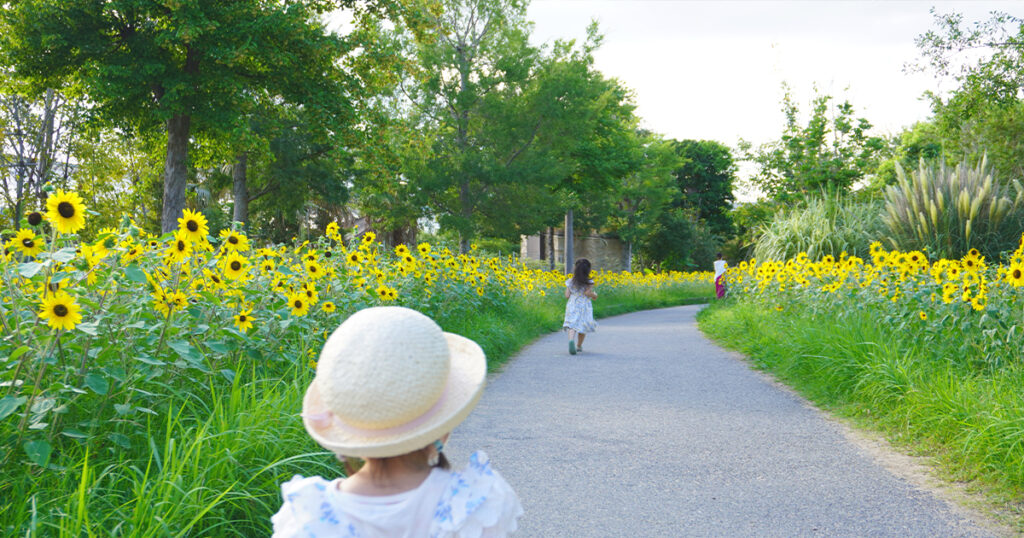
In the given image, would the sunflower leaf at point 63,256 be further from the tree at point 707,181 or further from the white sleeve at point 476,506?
the tree at point 707,181

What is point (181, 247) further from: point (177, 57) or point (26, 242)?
point (177, 57)

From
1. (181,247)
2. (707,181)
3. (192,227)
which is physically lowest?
(181,247)

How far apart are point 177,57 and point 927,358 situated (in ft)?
51.6

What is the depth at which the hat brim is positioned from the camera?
154cm

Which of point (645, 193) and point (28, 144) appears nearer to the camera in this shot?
point (28, 144)

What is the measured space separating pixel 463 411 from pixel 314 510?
395 mm

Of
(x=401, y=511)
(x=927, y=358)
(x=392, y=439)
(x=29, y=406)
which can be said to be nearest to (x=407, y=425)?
(x=392, y=439)

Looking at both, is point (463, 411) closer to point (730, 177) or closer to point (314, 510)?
point (314, 510)

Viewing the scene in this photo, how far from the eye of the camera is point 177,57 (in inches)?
627

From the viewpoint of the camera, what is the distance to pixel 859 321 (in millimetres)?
7117

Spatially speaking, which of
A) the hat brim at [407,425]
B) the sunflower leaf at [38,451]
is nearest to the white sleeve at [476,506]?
the hat brim at [407,425]

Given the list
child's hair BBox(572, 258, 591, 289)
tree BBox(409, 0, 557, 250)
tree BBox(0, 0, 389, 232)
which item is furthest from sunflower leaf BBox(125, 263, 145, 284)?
tree BBox(409, 0, 557, 250)

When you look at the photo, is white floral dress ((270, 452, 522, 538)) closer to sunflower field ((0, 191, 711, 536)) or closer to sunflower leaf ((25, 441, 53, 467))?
sunflower field ((0, 191, 711, 536))

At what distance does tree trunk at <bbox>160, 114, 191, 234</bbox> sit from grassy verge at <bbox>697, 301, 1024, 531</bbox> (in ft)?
41.0
